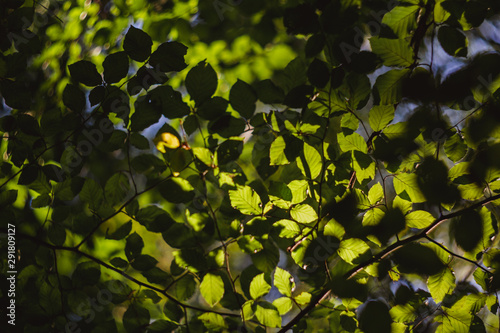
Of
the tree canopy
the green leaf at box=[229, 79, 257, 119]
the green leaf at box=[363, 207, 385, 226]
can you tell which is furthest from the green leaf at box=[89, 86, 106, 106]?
the green leaf at box=[363, 207, 385, 226]

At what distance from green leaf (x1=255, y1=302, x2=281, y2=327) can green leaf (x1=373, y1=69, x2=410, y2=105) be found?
49 cm

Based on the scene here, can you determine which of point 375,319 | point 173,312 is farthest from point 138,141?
point 375,319

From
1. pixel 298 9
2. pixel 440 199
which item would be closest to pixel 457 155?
pixel 440 199

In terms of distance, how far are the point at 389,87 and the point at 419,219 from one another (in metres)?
0.27

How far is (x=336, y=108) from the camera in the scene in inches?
25.2

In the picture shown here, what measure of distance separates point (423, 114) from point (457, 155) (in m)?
0.12

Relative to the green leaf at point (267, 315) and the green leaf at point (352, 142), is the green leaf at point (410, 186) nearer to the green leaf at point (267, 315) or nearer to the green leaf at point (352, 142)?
the green leaf at point (352, 142)

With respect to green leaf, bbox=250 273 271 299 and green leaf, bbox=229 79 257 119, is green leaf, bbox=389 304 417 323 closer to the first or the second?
green leaf, bbox=250 273 271 299

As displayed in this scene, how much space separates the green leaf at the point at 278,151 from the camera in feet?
2.11

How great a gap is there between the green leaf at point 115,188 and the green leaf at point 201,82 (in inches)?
10.1

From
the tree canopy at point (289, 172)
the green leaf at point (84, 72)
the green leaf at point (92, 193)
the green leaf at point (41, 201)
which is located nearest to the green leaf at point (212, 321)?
the tree canopy at point (289, 172)

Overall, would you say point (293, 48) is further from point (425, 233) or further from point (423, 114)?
point (425, 233)

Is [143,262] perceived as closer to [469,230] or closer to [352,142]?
[352,142]

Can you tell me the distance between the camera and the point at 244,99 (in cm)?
66
